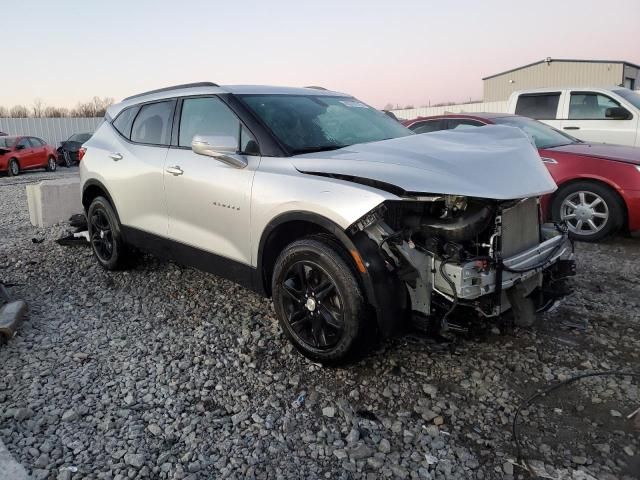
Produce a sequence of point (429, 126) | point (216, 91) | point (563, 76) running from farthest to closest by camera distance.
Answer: point (563, 76), point (429, 126), point (216, 91)

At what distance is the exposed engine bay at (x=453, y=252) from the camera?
2.93 metres

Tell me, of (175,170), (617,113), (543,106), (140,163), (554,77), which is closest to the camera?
(175,170)

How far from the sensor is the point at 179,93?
4547 mm

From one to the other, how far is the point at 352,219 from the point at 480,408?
1273mm

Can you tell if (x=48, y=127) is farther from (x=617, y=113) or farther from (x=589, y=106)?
(x=617, y=113)

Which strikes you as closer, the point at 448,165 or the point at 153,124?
the point at 448,165

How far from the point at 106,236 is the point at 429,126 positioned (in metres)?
5.08

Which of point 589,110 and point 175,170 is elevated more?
point 589,110

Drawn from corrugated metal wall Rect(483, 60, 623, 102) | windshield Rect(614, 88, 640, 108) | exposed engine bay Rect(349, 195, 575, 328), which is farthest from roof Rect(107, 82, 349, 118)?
corrugated metal wall Rect(483, 60, 623, 102)

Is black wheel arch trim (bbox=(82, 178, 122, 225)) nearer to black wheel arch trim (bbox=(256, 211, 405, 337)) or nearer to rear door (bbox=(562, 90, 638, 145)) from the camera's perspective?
black wheel arch trim (bbox=(256, 211, 405, 337))

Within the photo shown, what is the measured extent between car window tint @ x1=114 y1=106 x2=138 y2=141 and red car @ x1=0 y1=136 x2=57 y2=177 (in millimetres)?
16382

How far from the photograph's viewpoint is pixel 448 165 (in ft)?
9.76

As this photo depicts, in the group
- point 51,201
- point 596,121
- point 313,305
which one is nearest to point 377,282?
point 313,305

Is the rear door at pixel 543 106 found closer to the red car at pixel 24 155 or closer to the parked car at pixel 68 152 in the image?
the red car at pixel 24 155
